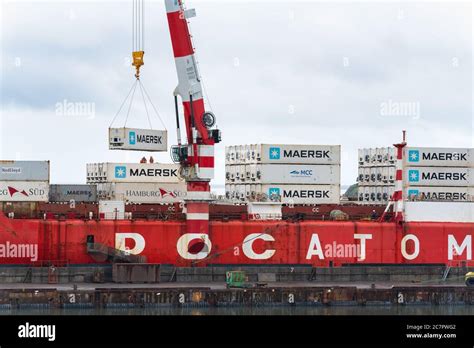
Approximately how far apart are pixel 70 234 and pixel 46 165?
6.91 meters

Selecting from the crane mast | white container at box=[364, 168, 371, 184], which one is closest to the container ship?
the crane mast

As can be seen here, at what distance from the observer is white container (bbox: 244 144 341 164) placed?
305 feet

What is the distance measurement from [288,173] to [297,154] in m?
1.43

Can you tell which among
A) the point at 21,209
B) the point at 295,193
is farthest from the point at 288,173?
the point at 21,209

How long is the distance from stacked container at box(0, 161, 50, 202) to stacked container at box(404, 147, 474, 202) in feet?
78.2

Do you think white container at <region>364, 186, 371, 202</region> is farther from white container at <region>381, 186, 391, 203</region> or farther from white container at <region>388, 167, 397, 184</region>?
white container at <region>388, 167, 397, 184</region>

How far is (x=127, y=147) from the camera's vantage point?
89688 millimetres

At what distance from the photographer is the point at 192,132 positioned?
8656cm

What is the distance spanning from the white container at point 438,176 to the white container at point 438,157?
1.11 ft

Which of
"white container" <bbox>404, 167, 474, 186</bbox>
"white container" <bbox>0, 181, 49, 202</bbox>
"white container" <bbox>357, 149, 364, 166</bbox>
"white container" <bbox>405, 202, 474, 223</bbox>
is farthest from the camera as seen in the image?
"white container" <bbox>357, 149, 364, 166</bbox>

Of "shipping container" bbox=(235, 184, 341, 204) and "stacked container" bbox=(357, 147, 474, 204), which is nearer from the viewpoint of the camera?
"shipping container" bbox=(235, 184, 341, 204)
